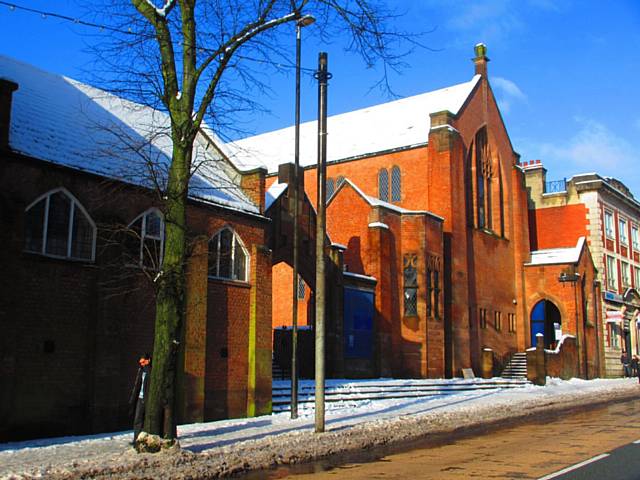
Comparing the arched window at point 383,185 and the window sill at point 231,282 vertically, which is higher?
the arched window at point 383,185

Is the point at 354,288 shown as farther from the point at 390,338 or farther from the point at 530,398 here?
the point at 530,398

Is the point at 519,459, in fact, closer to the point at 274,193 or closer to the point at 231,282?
the point at 231,282

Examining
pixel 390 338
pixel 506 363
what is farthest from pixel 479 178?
pixel 390 338

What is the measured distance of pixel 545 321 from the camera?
43562 millimetres

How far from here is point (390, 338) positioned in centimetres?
3069

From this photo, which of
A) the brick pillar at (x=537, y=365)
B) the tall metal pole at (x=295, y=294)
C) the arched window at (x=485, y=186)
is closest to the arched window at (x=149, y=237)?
the tall metal pole at (x=295, y=294)

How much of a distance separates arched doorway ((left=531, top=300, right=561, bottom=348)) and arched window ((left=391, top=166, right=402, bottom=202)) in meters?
Result: 12.4

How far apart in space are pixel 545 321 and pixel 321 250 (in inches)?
1275

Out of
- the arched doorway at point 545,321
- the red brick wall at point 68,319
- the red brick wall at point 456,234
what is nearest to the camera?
the red brick wall at point 68,319

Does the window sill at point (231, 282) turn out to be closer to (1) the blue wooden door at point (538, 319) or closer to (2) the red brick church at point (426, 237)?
(2) the red brick church at point (426, 237)

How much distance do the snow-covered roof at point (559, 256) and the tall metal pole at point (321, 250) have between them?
30.0 meters

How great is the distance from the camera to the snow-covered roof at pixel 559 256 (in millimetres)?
42156

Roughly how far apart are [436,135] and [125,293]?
24.4 meters

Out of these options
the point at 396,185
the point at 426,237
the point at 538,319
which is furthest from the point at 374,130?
the point at 538,319
